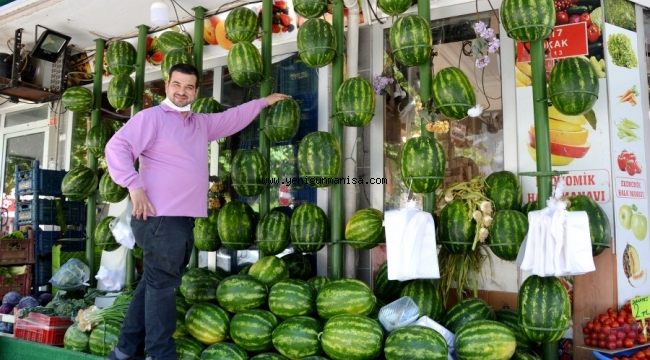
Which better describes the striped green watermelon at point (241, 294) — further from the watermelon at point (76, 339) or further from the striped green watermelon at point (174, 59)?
the striped green watermelon at point (174, 59)

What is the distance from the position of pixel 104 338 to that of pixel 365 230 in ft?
6.46

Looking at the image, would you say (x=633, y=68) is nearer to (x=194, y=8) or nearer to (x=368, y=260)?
(x=368, y=260)

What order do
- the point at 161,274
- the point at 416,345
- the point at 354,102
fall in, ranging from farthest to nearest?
the point at 354,102 < the point at 161,274 < the point at 416,345

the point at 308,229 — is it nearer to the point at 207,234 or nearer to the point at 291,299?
the point at 291,299

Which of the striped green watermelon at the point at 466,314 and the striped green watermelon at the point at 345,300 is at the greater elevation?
the striped green watermelon at the point at 345,300

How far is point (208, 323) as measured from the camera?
3.41 metres

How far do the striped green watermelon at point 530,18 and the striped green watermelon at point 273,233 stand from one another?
2078mm

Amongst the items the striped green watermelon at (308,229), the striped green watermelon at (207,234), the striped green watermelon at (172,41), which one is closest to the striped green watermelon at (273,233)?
the striped green watermelon at (308,229)

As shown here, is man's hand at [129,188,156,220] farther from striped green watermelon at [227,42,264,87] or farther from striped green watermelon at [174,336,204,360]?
striped green watermelon at [227,42,264,87]

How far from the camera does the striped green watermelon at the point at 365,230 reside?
3.63 metres

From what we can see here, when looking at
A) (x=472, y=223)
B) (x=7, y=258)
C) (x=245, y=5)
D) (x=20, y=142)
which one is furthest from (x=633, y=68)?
(x=20, y=142)

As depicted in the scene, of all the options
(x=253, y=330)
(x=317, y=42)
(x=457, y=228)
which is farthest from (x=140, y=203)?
(x=457, y=228)

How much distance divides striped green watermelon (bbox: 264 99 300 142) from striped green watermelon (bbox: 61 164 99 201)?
204cm

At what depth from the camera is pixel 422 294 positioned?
3373 millimetres
